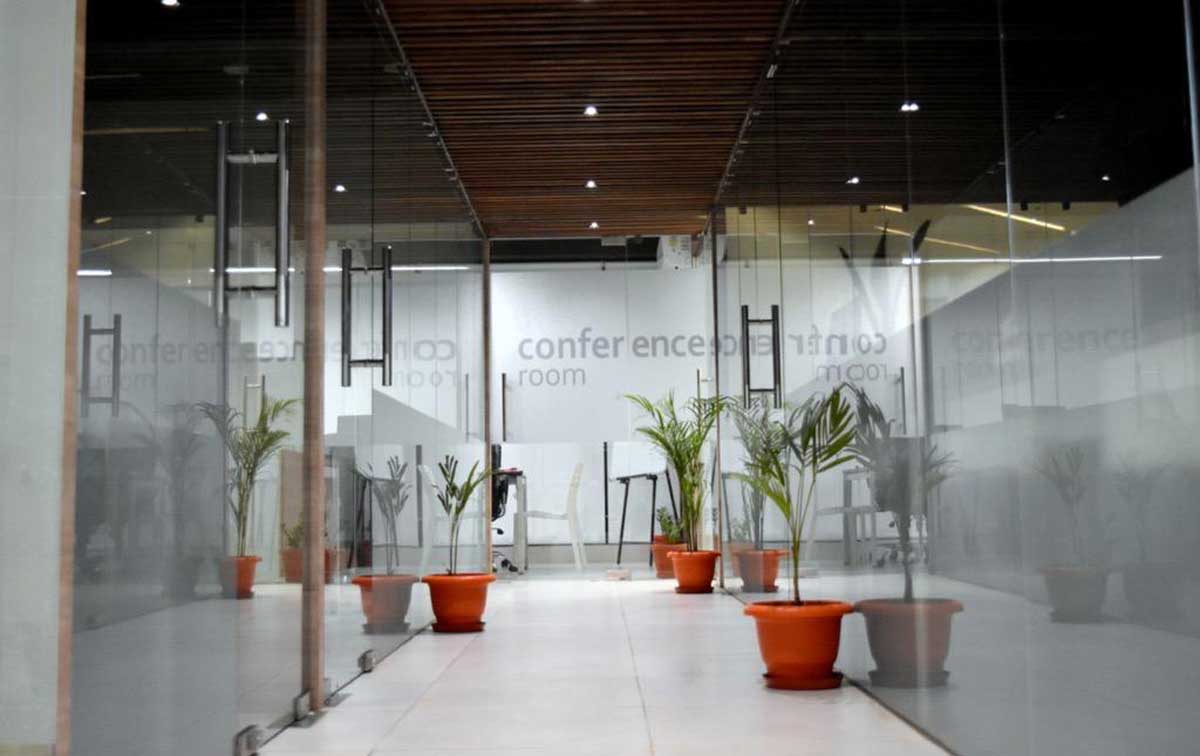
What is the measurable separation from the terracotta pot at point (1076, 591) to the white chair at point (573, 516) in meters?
8.47

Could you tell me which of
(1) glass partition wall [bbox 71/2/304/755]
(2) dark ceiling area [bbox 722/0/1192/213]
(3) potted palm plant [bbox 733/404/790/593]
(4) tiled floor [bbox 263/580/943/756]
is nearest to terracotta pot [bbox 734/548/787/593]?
(3) potted palm plant [bbox 733/404/790/593]

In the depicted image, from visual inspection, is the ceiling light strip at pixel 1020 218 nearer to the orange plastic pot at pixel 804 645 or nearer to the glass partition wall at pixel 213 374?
the glass partition wall at pixel 213 374

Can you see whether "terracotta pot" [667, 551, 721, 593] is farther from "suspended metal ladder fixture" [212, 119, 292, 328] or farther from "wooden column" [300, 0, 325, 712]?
"suspended metal ladder fixture" [212, 119, 292, 328]

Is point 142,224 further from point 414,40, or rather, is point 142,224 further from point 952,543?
point 414,40

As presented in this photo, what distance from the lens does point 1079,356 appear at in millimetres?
2193

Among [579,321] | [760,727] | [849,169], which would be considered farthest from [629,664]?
[579,321]

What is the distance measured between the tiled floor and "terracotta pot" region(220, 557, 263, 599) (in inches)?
23.2

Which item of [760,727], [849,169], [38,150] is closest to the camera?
[38,150]

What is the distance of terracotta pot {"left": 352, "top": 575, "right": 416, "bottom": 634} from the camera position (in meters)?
5.04

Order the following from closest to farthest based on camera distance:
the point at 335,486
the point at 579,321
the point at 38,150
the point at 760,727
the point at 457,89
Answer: the point at 38,150
the point at 760,727
the point at 335,486
the point at 457,89
the point at 579,321

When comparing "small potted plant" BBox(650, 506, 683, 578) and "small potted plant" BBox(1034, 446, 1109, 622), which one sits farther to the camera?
"small potted plant" BBox(650, 506, 683, 578)

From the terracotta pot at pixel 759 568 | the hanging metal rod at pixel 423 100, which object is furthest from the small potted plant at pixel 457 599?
the hanging metal rod at pixel 423 100

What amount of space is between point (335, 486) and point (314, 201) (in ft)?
3.49

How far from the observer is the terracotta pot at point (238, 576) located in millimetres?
2924
